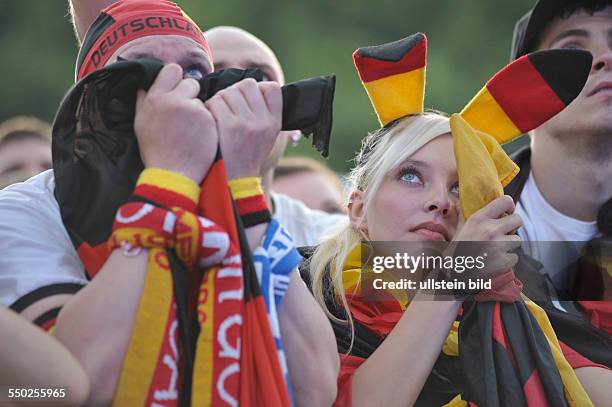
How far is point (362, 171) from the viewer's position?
8.18 feet

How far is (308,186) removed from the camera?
471 centimetres

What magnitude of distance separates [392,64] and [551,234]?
3.11 ft

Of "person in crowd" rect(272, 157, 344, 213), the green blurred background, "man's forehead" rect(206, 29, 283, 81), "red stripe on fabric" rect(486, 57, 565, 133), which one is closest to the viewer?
"red stripe on fabric" rect(486, 57, 565, 133)

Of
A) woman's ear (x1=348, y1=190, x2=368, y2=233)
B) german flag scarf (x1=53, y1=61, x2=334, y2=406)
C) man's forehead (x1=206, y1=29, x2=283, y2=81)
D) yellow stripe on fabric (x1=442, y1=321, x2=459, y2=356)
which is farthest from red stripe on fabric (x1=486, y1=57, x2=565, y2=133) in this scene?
man's forehead (x1=206, y1=29, x2=283, y2=81)

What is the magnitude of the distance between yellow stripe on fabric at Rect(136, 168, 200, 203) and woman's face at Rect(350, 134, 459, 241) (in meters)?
0.75

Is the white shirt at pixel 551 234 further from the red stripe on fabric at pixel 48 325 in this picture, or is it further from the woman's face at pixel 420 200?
the red stripe on fabric at pixel 48 325

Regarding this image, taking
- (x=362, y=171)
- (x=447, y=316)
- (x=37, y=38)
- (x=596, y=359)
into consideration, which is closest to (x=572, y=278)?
(x=596, y=359)

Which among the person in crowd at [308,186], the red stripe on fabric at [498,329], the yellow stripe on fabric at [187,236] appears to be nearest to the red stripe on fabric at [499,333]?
the red stripe on fabric at [498,329]

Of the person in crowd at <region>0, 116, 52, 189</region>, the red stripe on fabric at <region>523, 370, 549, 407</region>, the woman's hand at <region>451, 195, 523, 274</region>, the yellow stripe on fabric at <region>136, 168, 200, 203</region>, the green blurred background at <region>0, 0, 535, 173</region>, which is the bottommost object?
the green blurred background at <region>0, 0, 535, 173</region>

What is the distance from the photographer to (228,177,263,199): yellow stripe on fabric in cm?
170

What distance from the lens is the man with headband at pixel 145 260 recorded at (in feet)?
5.07

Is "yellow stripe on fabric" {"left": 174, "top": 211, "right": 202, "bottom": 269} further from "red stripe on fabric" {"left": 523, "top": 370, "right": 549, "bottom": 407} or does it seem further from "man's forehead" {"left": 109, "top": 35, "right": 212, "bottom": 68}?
"red stripe on fabric" {"left": 523, "top": 370, "right": 549, "bottom": 407}

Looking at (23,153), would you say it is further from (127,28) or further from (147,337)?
(147,337)

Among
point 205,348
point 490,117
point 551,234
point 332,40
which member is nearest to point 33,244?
point 205,348
